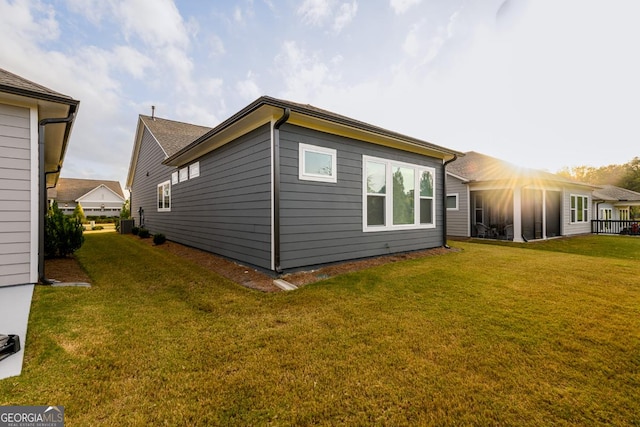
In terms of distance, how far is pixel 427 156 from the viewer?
7.99 meters

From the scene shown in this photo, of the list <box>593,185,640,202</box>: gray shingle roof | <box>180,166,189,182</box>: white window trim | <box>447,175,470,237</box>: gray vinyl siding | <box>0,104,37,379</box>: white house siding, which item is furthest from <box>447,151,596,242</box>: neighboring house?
<box>0,104,37,379</box>: white house siding

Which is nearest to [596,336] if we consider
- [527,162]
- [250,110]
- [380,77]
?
[250,110]

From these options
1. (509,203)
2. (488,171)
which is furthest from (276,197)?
(488,171)

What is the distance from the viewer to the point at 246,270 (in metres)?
5.41

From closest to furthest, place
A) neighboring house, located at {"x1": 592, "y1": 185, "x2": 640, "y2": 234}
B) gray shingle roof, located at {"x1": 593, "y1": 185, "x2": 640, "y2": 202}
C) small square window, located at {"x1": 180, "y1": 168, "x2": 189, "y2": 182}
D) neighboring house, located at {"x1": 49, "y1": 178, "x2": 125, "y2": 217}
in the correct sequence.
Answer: small square window, located at {"x1": 180, "y1": 168, "x2": 189, "y2": 182} → neighboring house, located at {"x1": 592, "y1": 185, "x2": 640, "y2": 234} → gray shingle roof, located at {"x1": 593, "y1": 185, "x2": 640, "y2": 202} → neighboring house, located at {"x1": 49, "y1": 178, "x2": 125, "y2": 217}

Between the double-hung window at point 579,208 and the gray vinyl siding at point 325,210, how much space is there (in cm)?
1366

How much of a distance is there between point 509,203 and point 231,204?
1165 centimetres

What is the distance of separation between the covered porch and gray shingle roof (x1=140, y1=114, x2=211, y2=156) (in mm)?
13707

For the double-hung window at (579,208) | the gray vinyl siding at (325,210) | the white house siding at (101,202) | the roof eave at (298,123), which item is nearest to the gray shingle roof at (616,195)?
the double-hung window at (579,208)

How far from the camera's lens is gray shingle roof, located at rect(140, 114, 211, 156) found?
1098 cm

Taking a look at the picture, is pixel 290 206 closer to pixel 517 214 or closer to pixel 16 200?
pixel 16 200

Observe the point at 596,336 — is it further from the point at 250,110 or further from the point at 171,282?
the point at 171,282

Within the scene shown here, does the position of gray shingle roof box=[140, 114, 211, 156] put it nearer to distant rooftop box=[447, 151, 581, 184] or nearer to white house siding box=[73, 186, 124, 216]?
distant rooftop box=[447, 151, 581, 184]

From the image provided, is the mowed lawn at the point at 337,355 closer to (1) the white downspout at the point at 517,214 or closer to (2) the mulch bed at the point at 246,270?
(2) the mulch bed at the point at 246,270
